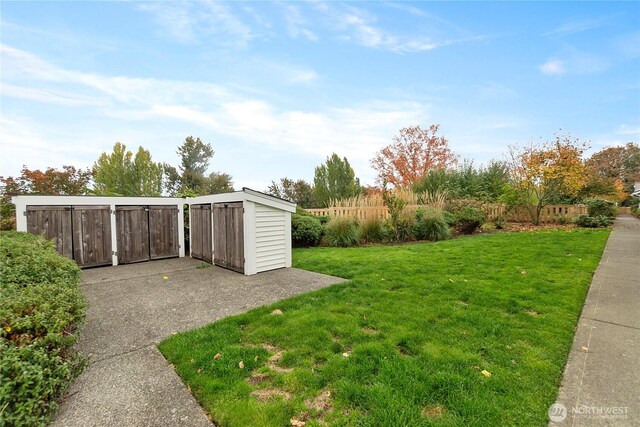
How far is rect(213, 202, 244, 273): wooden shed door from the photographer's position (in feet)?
20.1

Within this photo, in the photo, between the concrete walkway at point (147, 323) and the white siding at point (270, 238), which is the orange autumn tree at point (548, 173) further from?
the concrete walkway at point (147, 323)

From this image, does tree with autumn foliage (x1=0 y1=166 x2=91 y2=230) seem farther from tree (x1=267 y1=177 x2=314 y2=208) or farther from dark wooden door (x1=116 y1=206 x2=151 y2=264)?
tree (x1=267 y1=177 x2=314 y2=208)

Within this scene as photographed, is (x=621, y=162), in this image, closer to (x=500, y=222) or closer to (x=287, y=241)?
(x=500, y=222)

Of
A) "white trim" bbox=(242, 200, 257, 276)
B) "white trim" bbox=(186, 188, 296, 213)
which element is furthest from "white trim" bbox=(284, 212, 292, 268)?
"white trim" bbox=(242, 200, 257, 276)

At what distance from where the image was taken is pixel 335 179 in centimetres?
2486

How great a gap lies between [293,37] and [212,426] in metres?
9.51

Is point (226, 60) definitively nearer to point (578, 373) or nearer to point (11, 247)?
point (11, 247)

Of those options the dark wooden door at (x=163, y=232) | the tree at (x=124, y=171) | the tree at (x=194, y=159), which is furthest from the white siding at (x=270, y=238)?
the tree at (x=194, y=159)

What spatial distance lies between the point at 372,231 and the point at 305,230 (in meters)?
2.29

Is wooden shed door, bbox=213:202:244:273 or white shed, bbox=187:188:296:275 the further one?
wooden shed door, bbox=213:202:244:273

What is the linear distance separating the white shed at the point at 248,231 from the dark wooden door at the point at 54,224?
10.0ft

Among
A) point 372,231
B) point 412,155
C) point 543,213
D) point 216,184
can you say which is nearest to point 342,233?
point 372,231

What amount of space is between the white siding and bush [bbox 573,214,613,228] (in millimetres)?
13074

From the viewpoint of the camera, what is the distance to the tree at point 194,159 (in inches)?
1062
